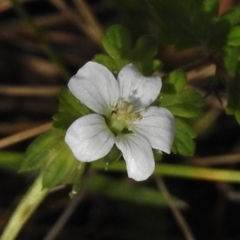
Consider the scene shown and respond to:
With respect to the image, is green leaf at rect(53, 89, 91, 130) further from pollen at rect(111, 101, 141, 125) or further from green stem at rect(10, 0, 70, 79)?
green stem at rect(10, 0, 70, 79)

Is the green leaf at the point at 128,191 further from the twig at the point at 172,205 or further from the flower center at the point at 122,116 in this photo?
the flower center at the point at 122,116

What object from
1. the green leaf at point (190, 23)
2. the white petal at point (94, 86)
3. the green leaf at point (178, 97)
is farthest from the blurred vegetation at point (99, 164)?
the white petal at point (94, 86)

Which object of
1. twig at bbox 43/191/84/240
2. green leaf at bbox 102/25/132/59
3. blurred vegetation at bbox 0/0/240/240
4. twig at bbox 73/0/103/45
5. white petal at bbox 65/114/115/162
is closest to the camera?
white petal at bbox 65/114/115/162

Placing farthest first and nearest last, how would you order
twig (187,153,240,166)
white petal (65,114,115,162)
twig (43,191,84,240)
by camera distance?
twig (187,153,240,166) < twig (43,191,84,240) < white petal (65,114,115,162)

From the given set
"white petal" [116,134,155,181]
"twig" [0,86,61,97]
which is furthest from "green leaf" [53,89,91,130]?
"twig" [0,86,61,97]

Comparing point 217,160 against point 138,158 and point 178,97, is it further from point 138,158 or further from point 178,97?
point 138,158

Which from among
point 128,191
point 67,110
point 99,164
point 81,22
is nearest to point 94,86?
point 67,110
